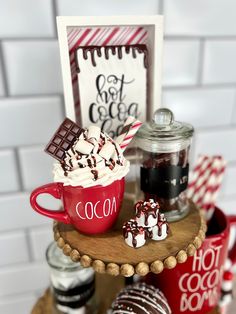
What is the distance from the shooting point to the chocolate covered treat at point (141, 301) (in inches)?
18.3

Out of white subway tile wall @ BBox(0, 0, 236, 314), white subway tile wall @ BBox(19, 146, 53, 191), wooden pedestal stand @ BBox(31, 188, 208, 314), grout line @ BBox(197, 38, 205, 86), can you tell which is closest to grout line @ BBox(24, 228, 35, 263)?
white subway tile wall @ BBox(0, 0, 236, 314)

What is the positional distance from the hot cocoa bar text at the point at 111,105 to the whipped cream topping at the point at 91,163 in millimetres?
109

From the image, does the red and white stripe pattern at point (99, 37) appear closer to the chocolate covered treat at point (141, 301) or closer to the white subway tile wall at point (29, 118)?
the white subway tile wall at point (29, 118)

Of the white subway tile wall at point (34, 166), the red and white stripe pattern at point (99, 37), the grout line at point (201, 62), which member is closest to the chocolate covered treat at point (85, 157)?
the red and white stripe pattern at point (99, 37)

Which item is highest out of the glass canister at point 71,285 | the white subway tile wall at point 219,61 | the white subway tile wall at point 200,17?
the white subway tile wall at point 200,17

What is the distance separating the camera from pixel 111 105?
541 mm

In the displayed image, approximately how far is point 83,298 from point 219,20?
1.85 ft

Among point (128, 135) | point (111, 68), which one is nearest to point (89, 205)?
point (128, 135)

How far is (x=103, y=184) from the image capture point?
1.37ft

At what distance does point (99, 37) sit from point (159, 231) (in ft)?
1.04

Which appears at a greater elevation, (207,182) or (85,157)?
(85,157)

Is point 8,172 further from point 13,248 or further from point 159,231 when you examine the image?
point 159,231

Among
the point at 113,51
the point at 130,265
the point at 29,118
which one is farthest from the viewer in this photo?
the point at 29,118

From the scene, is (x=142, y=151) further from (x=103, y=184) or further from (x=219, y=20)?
(x=219, y=20)
